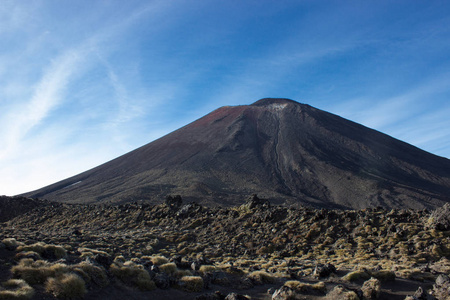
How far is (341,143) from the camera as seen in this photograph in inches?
4195

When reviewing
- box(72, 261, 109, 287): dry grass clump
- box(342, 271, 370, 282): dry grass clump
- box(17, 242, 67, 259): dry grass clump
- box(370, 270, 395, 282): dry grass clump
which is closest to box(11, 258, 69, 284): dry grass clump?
box(72, 261, 109, 287): dry grass clump

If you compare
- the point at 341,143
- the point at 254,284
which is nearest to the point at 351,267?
the point at 254,284

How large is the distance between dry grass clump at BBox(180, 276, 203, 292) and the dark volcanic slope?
51994 millimetres

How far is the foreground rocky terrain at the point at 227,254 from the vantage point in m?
9.56

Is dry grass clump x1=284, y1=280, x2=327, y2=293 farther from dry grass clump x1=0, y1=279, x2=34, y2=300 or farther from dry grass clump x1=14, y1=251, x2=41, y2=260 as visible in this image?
dry grass clump x1=14, y1=251, x2=41, y2=260

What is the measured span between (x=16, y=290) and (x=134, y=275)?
11.9ft

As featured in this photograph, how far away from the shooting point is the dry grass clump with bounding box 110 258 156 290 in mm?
9992

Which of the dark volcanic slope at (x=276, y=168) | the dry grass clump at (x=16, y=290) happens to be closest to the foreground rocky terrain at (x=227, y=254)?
the dry grass clump at (x=16, y=290)

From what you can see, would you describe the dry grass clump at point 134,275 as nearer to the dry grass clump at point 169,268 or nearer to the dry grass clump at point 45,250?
the dry grass clump at point 169,268

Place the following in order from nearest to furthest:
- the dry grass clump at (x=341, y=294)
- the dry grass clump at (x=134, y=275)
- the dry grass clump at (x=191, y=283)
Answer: the dry grass clump at (x=134, y=275) → the dry grass clump at (x=341, y=294) → the dry grass clump at (x=191, y=283)

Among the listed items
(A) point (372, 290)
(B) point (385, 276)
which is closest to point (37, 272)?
(A) point (372, 290)

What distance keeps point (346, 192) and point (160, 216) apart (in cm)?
5781

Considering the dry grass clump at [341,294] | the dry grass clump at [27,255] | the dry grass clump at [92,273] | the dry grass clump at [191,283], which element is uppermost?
the dry grass clump at [27,255]

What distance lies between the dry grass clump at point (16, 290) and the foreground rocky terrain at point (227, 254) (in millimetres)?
22
